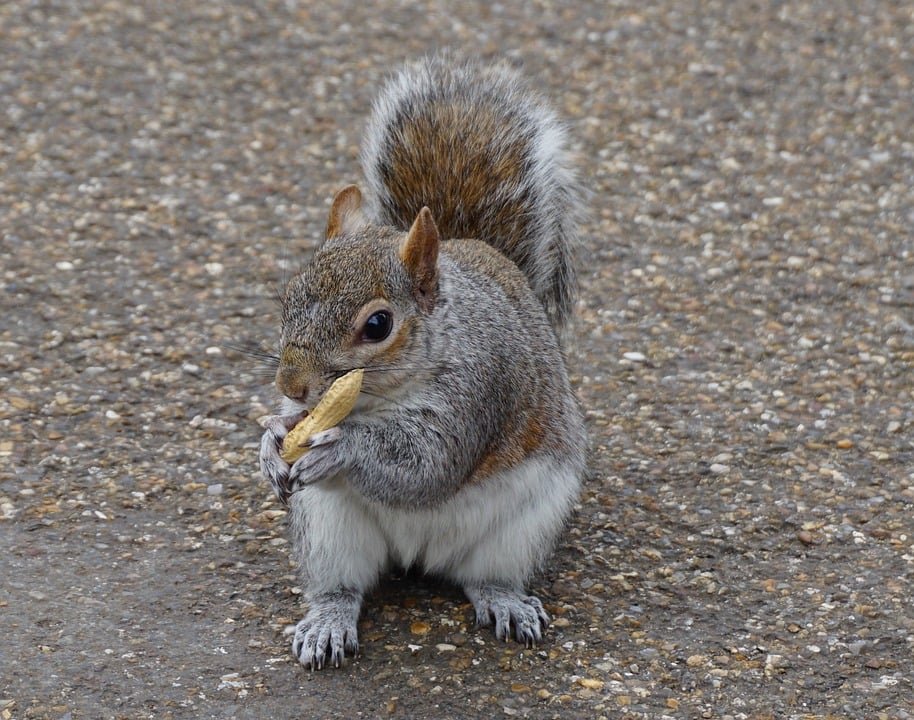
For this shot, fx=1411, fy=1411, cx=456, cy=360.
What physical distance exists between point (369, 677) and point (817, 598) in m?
1.01

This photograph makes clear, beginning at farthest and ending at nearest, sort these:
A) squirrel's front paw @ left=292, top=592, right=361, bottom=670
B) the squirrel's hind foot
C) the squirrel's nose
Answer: the squirrel's hind foot, squirrel's front paw @ left=292, top=592, right=361, bottom=670, the squirrel's nose

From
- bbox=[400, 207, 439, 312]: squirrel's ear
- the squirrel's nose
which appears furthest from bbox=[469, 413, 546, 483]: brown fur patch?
the squirrel's nose

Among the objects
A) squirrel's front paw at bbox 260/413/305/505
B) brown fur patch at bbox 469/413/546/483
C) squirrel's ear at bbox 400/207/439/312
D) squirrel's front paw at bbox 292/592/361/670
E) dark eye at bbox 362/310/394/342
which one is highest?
squirrel's ear at bbox 400/207/439/312

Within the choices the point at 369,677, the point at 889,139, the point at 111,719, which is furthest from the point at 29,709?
the point at 889,139

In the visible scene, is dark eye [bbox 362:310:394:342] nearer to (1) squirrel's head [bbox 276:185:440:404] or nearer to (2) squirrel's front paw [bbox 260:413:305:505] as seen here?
(1) squirrel's head [bbox 276:185:440:404]

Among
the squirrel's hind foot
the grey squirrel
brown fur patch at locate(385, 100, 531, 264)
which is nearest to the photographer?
the grey squirrel

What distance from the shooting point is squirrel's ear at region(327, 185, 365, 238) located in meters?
2.91

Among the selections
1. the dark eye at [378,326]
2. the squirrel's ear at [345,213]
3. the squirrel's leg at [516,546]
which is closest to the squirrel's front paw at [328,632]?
the squirrel's leg at [516,546]

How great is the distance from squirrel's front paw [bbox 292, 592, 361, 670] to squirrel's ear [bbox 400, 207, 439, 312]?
0.67 m

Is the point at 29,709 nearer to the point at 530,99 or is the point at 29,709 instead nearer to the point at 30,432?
the point at 30,432

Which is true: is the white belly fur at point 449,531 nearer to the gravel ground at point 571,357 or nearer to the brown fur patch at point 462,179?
the gravel ground at point 571,357

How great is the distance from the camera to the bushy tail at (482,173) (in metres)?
3.32

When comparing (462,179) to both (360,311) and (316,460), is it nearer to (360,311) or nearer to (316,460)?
(360,311)

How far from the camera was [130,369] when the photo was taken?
152 inches
